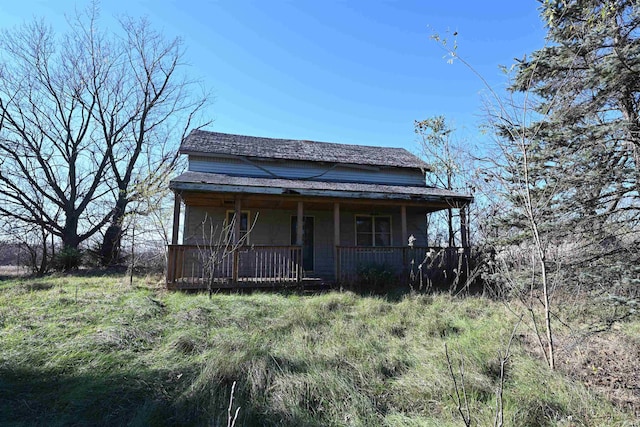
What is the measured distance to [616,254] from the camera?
502cm

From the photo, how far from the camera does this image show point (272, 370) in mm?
3836

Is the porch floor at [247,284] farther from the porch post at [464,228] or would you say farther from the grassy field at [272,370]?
the porch post at [464,228]

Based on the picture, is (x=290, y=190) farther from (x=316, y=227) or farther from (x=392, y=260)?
(x=392, y=260)

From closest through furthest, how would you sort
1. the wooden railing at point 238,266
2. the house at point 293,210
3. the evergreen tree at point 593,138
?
the evergreen tree at point 593,138 → the wooden railing at point 238,266 → the house at point 293,210

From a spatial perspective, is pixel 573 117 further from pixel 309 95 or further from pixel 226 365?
pixel 309 95

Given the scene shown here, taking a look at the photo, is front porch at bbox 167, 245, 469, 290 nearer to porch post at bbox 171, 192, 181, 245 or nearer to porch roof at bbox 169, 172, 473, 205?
porch post at bbox 171, 192, 181, 245

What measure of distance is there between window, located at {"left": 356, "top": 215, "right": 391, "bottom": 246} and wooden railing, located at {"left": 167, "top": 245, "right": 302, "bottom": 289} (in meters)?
3.72

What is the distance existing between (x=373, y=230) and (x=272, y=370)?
9.40 metres

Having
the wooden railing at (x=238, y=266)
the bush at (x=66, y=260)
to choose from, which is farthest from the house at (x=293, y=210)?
the bush at (x=66, y=260)

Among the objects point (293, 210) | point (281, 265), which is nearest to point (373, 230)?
point (293, 210)

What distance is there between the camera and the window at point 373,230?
41.8 ft

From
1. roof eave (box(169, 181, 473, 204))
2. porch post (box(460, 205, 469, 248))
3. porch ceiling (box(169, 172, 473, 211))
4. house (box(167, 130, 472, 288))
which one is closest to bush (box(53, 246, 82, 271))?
house (box(167, 130, 472, 288))

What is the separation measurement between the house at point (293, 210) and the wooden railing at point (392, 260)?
0.04 m

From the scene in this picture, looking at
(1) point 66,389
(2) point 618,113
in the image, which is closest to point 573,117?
(2) point 618,113
